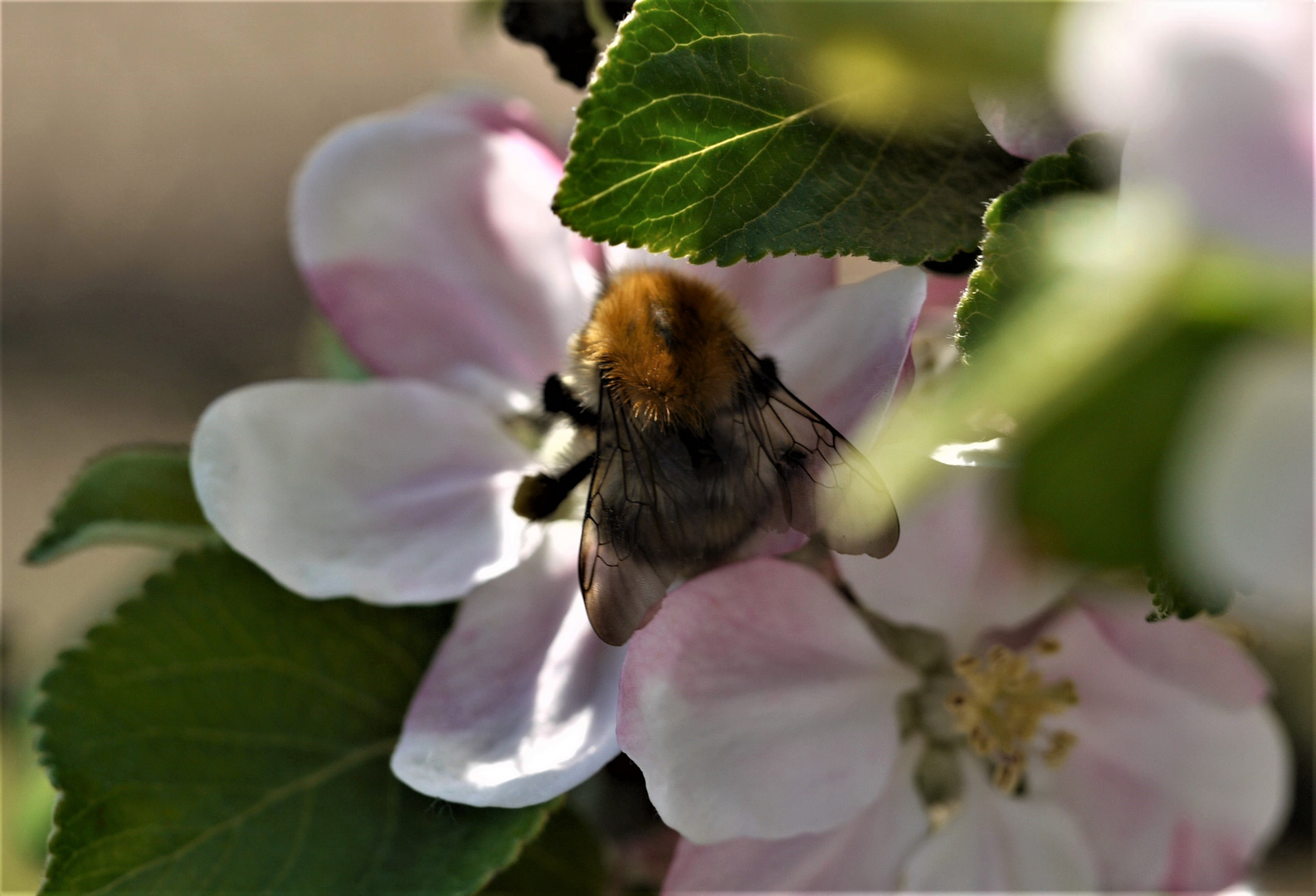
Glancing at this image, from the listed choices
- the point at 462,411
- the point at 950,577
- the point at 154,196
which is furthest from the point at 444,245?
the point at 154,196

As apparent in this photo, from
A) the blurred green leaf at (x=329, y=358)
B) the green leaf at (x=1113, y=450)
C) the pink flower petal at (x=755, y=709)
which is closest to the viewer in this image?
the green leaf at (x=1113, y=450)

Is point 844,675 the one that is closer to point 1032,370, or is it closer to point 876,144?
point 876,144

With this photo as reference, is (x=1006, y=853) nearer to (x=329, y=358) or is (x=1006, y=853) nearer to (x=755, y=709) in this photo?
(x=755, y=709)

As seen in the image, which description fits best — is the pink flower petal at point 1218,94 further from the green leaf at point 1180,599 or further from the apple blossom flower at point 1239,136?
the green leaf at point 1180,599

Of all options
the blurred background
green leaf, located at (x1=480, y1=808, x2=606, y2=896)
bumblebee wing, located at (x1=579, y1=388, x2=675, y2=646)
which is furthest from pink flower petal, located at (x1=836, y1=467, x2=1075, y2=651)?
the blurred background

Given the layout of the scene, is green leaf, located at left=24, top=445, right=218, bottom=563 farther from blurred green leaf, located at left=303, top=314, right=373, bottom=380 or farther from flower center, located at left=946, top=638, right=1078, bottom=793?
flower center, located at left=946, top=638, right=1078, bottom=793

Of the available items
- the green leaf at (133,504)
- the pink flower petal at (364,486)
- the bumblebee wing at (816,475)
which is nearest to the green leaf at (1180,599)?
the bumblebee wing at (816,475)
